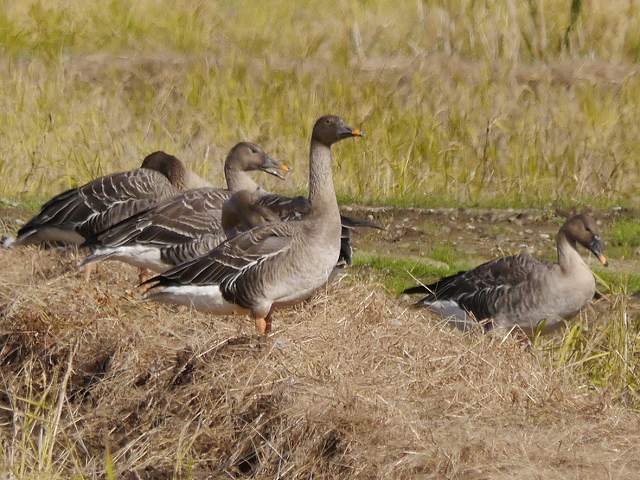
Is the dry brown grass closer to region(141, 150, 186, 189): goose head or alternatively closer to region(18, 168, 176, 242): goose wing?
region(18, 168, 176, 242): goose wing

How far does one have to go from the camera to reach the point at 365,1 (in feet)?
74.7

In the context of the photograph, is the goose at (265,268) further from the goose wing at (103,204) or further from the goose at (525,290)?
the goose wing at (103,204)

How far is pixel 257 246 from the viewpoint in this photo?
29.6ft

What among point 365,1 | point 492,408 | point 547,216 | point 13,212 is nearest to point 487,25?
point 365,1

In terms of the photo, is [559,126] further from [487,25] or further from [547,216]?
[487,25]

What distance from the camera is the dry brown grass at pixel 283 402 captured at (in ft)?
21.9

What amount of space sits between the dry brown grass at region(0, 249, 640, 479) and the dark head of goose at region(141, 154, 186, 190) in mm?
2858

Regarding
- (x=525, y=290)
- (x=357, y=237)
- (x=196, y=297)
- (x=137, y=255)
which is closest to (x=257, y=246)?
(x=196, y=297)

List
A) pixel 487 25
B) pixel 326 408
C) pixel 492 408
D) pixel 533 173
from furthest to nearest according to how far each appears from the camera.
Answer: pixel 487 25 < pixel 533 173 < pixel 492 408 < pixel 326 408

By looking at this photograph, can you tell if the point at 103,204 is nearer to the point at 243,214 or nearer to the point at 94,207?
the point at 94,207

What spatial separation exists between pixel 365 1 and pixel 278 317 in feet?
45.8

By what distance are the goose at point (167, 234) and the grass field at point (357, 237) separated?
0.31m

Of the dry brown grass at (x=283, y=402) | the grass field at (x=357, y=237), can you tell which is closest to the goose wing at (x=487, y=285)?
the grass field at (x=357, y=237)

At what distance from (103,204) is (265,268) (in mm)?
2619
